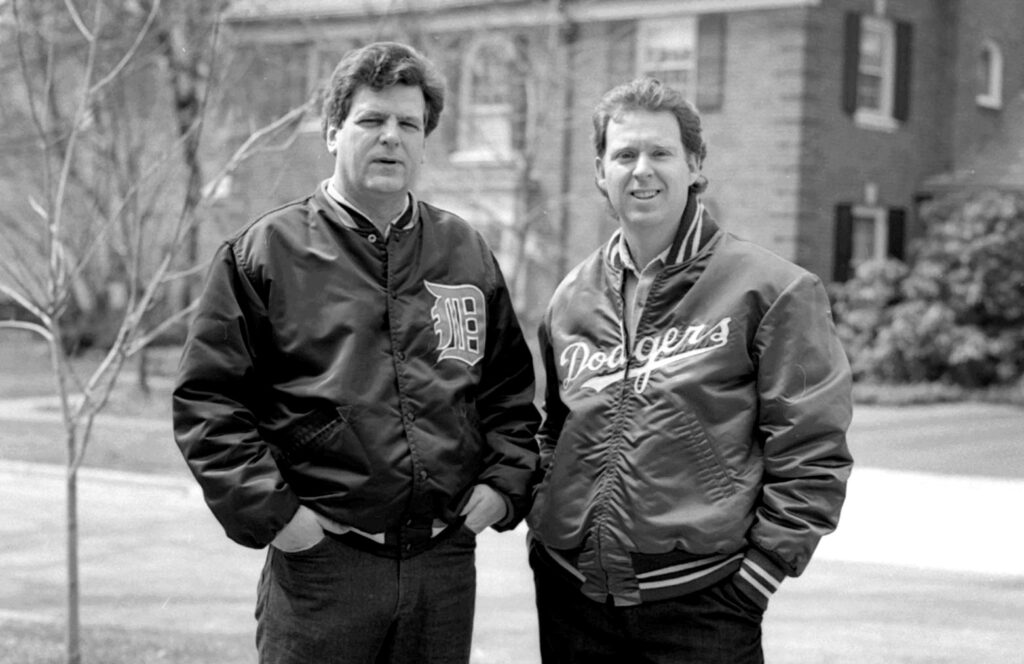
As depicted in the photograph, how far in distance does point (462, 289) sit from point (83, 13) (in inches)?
198

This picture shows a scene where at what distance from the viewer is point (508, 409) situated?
3.46 meters

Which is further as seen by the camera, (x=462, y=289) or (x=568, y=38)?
(x=568, y=38)

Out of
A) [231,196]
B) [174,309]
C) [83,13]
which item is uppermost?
[83,13]

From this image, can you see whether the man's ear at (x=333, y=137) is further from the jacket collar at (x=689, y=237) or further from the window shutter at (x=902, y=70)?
the window shutter at (x=902, y=70)

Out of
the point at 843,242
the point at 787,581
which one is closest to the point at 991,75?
the point at 843,242

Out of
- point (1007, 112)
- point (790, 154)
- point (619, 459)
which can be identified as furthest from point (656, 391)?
point (1007, 112)

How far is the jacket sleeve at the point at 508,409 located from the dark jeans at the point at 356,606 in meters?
0.18

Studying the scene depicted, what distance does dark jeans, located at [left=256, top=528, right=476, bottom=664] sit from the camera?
127 inches

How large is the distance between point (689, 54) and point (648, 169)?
17.7m

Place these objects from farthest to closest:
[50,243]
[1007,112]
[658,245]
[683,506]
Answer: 1. [1007,112]
2. [50,243]
3. [658,245]
4. [683,506]

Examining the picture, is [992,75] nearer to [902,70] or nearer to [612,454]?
[902,70]

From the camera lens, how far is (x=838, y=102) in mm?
20266

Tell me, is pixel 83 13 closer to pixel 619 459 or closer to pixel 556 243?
pixel 619 459

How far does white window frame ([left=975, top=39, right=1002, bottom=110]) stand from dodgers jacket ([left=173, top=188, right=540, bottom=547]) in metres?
22.0
